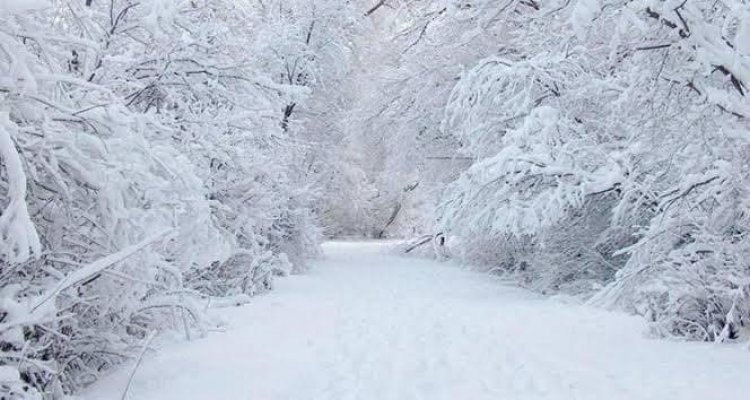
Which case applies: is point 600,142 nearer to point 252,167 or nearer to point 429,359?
point 252,167

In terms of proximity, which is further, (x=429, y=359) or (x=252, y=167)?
(x=252, y=167)

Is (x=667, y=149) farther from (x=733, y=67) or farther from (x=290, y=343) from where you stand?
(x=290, y=343)

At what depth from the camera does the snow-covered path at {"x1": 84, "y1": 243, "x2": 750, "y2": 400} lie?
5.09 metres

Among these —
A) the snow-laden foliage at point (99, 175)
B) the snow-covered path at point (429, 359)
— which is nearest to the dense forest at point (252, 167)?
the snow-laden foliage at point (99, 175)

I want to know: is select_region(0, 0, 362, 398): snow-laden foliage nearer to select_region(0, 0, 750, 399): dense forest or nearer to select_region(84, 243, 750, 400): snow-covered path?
select_region(0, 0, 750, 399): dense forest

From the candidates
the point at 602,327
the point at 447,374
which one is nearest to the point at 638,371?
the point at 447,374

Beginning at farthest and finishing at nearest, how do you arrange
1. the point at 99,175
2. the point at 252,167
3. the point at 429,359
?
the point at 252,167
the point at 429,359
the point at 99,175

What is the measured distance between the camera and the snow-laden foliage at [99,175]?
3.89 meters

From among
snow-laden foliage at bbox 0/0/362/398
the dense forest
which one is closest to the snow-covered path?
the dense forest

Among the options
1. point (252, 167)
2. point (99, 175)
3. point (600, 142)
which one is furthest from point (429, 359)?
point (600, 142)

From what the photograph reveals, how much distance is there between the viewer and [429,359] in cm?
632

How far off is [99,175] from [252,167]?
656 cm

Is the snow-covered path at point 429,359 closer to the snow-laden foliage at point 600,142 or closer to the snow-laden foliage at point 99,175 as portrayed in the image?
the snow-laden foliage at point 99,175

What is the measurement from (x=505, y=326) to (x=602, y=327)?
1.09m
